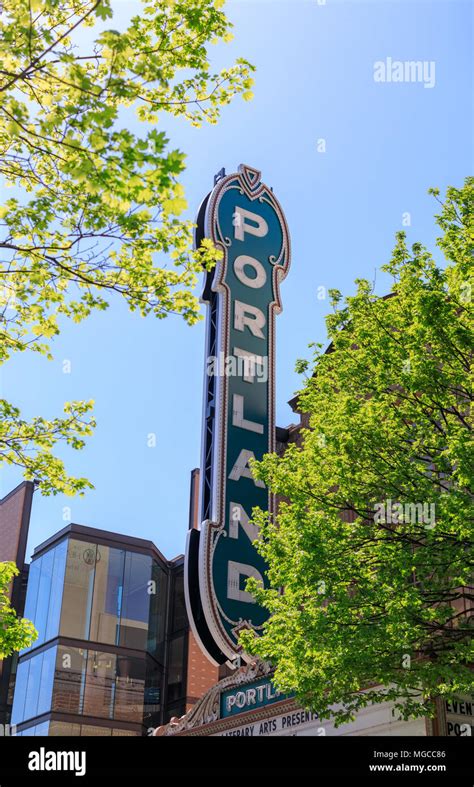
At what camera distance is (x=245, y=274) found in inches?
1013

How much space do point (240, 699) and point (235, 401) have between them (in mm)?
8011

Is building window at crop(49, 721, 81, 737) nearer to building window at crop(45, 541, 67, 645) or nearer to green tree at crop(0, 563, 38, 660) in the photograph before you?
building window at crop(45, 541, 67, 645)

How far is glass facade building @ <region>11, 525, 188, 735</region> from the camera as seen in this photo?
121 feet

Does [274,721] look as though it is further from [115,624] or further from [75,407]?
[115,624]

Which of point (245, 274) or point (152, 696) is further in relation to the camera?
point (152, 696)

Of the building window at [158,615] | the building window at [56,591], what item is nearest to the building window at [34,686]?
the building window at [56,591]

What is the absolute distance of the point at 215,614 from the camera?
2072cm

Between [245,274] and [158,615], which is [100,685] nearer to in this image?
[158,615]

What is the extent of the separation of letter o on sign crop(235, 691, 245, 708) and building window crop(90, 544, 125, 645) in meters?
19.7

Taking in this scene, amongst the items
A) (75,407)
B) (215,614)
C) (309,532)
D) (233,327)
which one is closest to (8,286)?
(75,407)

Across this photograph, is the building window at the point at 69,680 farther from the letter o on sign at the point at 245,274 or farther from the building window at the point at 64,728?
the letter o on sign at the point at 245,274

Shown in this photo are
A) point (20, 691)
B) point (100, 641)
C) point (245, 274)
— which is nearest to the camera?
point (245, 274)

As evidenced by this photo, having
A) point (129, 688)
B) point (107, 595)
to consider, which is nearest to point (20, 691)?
point (129, 688)

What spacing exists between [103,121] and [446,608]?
30.8 ft
